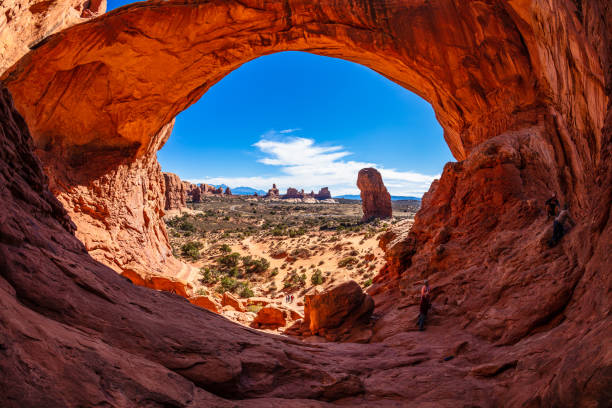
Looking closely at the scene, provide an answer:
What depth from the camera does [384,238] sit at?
13.0 m

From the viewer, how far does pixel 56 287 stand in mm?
2711

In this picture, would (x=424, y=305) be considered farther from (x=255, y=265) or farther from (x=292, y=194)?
(x=292, y=194)

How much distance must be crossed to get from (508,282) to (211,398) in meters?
6.30

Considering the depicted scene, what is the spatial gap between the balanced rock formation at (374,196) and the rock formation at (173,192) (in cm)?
3506

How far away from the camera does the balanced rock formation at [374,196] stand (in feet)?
134

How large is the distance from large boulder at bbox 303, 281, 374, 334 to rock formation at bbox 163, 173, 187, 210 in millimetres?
47711

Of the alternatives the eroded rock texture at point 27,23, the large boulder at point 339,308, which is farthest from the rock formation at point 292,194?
the large boulder at point 339,308

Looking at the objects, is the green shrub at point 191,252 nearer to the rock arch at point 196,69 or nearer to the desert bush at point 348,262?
the rock arch at point 196,69

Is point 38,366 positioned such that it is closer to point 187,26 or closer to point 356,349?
point 356,349

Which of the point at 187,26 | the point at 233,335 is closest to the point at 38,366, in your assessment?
the point at 233,335

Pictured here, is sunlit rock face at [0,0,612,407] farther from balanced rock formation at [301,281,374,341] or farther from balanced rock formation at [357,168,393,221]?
balanced rock formation at [357,168,393,221]

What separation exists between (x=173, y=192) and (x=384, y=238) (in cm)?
4795

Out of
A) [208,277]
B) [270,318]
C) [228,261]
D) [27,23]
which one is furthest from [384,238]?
[27,23]

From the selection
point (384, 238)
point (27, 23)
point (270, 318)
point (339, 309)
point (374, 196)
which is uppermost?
point (27, 23)
